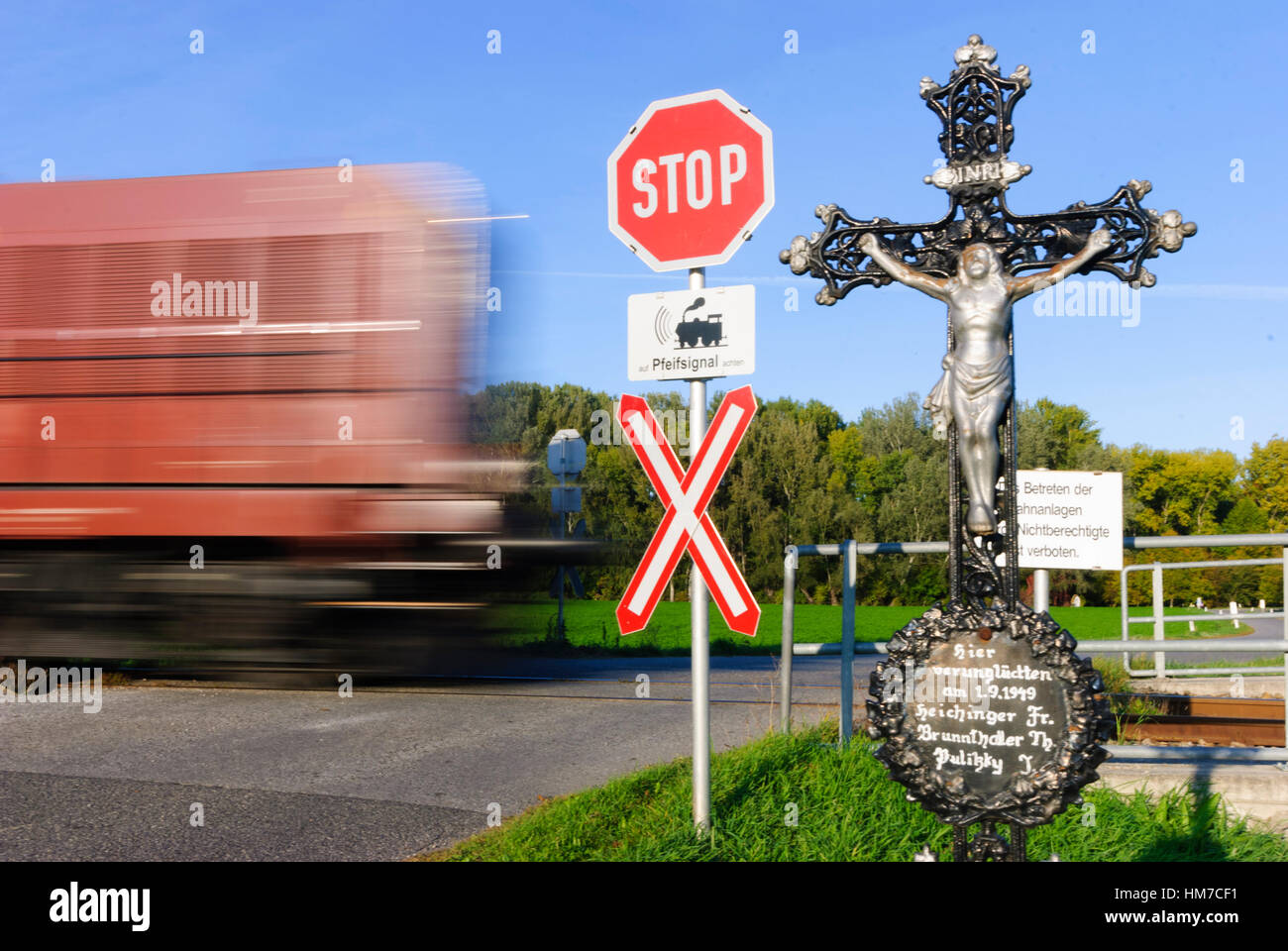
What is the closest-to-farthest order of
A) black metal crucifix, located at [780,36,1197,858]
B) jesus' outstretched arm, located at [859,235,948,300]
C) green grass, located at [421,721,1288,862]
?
Answer: black metal crucifix, located at [780,36,1197,858] → jesus' outstretched arm, located at [859,235,948,300] → green grass, located at [421,721,1288,862]

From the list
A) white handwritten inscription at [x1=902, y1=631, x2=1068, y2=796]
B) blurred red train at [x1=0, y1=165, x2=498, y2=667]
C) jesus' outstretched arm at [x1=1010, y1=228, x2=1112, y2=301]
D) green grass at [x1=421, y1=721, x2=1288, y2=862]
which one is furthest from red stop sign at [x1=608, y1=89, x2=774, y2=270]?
blurred red train at [x1=0, y1=165, x2=498, y2=667]

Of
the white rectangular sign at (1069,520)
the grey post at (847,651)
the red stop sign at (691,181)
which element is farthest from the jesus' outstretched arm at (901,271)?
the grey post at (847,651)

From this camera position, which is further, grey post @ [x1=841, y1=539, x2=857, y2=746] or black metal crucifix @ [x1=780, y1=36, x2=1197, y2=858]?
grey post @ [x1=841, y1=539, x2=857, y2=746]

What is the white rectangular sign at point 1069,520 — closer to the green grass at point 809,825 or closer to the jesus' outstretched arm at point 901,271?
the green grass at point 809,825

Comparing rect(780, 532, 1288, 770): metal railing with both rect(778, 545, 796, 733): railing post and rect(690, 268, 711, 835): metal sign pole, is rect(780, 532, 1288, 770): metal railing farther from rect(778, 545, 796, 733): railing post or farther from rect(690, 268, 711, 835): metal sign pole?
rect(690, 268, 711, 835): metal sign pole

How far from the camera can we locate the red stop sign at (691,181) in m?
4.24

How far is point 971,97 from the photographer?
379 centimetres

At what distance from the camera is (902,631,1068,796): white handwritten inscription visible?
335 cm

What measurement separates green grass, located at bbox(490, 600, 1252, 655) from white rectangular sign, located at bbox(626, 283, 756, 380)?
271cm

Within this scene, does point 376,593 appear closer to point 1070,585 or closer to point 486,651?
point 486,651

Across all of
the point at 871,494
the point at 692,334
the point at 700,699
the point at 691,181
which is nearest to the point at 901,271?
the point at 692,334

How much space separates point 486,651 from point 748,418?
4.46 meters

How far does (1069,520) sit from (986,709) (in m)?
2.09

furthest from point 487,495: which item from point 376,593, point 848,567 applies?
point 848,567
